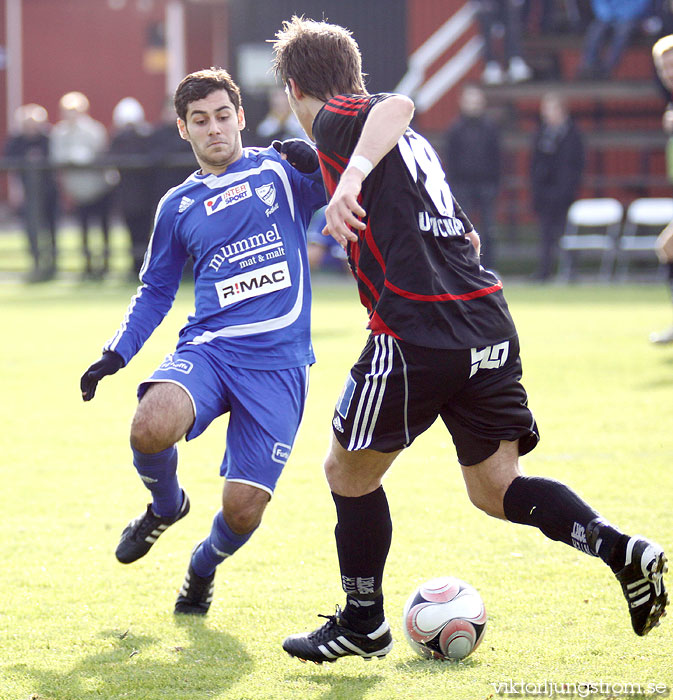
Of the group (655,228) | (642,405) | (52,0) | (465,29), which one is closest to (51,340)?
(642,405)

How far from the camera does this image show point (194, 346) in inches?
167

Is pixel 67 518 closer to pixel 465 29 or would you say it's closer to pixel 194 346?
pixel 194 346

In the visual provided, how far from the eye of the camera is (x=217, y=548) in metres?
4.02

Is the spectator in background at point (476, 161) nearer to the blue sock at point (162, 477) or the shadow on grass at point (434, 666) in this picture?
the blue sock at point (162, 477)

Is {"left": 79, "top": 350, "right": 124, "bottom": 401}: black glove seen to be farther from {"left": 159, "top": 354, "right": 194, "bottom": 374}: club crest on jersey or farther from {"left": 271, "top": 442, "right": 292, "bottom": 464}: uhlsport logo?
{"left": 271, "top": 442, "right": 292, "bottom": 464}: uhlsport logo

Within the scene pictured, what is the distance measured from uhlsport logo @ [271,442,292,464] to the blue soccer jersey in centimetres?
29

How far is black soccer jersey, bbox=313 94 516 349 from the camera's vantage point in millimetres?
3258

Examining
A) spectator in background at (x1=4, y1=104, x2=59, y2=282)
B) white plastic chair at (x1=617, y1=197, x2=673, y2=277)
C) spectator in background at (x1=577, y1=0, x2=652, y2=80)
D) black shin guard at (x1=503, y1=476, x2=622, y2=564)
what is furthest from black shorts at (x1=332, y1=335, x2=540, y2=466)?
spectator in background at (x1=577, y1=0, x2=652, y2=80)

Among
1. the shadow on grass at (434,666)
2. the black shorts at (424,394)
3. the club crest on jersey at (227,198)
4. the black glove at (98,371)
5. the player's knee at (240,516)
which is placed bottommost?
the shadow on grass at (434,666)

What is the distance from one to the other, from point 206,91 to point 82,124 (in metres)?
13.7

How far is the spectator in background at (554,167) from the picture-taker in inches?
604

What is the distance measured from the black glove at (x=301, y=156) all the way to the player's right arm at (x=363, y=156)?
3.43ft

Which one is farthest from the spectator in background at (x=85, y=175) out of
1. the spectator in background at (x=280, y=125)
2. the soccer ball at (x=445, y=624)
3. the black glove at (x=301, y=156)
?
the soccer ball at (x=445, y=624)

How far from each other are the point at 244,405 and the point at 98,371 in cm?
52
